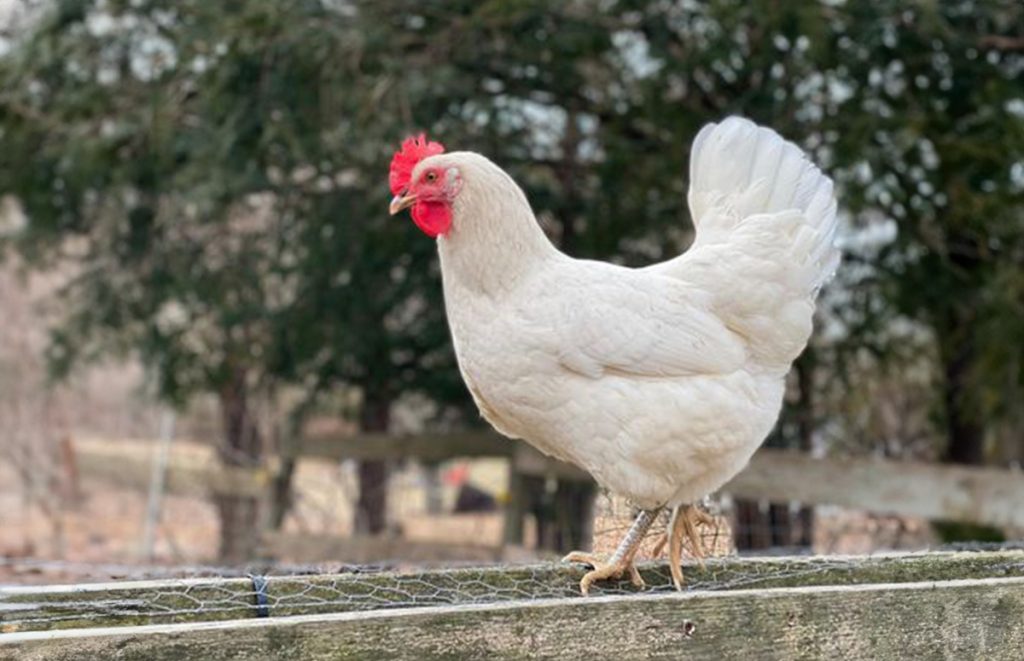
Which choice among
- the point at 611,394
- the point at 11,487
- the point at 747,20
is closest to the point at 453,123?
the point at 747,20

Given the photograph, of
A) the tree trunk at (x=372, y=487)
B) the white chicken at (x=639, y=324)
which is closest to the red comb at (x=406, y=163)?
the white chicken at (x=639, y=324)

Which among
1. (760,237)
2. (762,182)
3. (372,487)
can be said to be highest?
(762,182)

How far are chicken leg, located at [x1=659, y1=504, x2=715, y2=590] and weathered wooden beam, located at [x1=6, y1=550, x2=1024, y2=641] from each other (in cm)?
4

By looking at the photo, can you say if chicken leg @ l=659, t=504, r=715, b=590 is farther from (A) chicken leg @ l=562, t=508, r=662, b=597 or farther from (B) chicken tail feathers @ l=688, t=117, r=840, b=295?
(B) chicken tail feathers @ l=688, t=117, r=840, b=295

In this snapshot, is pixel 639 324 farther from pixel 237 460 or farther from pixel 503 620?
pixel 237 460

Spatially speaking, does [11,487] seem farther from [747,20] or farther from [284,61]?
[747,20]

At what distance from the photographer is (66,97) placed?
7.35m

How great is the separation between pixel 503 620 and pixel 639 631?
23cm

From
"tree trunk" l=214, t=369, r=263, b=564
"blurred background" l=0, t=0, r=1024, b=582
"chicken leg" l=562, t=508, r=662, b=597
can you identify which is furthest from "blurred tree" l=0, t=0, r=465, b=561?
"chicken leg" l=562, t=508, r=662, b=597

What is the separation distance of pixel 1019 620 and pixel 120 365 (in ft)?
27.5

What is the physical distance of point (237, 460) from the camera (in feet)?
35.7

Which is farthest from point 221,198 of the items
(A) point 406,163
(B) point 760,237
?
(B) point 760,237

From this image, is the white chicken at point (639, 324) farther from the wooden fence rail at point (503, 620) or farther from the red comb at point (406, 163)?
the wooden fence rail at point (503, 620)

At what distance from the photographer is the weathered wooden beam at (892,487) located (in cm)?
601
